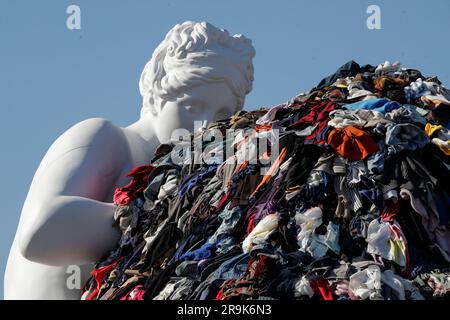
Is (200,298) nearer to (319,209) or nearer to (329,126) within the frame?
(319,209)

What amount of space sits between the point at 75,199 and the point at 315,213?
1644mm

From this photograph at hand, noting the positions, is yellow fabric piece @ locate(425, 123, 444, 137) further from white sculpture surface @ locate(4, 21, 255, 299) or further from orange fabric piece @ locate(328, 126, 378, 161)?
white sculpture surface @ locate(4, 21, 255, 299)

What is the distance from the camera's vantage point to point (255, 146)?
7598mm

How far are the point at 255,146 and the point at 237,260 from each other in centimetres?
90

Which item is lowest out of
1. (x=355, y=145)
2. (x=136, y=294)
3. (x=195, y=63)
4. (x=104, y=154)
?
(x=136, y=294)

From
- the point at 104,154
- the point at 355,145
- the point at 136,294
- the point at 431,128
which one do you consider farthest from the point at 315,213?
the point at 104,154

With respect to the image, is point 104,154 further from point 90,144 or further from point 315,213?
point 315,213

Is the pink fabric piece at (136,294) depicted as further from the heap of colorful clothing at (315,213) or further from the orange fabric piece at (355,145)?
the orange fabric piece at (355,145)

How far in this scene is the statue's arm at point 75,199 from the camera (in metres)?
7.85

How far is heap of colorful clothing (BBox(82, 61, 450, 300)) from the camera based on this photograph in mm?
6742

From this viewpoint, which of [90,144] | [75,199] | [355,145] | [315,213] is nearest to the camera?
[315,213]

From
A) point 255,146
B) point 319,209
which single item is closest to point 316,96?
point 255,146

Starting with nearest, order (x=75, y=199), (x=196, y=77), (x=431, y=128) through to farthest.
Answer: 1. (x=431, y=128)
2. (x=75, y=199)
3. (x=196, y=77)

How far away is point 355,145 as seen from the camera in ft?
23.5
